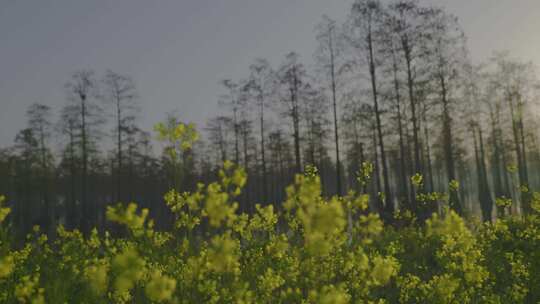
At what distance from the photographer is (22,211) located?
38875 millimetres

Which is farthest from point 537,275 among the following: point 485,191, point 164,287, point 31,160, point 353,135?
point 31,160

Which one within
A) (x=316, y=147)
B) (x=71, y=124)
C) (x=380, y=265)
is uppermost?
(x=71, y=124)

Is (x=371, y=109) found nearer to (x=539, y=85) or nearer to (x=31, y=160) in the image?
(x=539, y=85)

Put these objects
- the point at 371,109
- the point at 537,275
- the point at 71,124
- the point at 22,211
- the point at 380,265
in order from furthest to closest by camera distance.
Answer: the point at 22,211
the point at 71,124
the point at 371,109
the point at 537,275
the point at 380,265

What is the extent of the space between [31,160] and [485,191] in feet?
111

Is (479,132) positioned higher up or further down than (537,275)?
higher up

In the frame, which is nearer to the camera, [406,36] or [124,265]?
[124,265]

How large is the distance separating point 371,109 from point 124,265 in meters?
20.3

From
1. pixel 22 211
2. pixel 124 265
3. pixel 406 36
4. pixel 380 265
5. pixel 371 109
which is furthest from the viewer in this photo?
pixel 22 211

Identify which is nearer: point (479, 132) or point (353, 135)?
point (479, 132)

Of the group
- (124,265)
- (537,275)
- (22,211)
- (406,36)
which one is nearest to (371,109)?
(406,36)

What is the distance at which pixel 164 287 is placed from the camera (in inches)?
84.1

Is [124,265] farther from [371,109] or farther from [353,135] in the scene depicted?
[353,135]

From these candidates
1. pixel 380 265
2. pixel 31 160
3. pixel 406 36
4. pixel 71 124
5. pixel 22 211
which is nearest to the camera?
pixel 380 265
